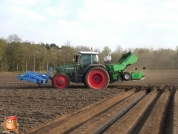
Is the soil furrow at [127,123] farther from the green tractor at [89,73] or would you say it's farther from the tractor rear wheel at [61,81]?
the tractor rear wheel at [61,81]

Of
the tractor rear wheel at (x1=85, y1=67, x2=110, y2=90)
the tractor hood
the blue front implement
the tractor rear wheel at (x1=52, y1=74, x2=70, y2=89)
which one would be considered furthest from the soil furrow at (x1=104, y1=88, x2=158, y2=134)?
the blue front implement

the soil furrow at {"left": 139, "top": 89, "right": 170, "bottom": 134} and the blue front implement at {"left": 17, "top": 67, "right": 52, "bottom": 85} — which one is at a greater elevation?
the blue front implement at {"left": 17, "top": 67, "right": 52, "bottom": 85}

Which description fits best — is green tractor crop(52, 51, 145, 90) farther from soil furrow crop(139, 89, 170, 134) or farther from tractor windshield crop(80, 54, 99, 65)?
soil furrow crop(139, 89, 170, 134)

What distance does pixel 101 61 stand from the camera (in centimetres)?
1778

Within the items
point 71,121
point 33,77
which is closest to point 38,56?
point 33,77

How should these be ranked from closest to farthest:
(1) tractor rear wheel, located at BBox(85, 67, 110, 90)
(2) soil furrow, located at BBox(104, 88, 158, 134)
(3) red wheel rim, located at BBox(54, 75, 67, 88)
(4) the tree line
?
(2) soil furrow, located at BBox(104, 88, 158, 134)
(1) tractor rear wheel, located at BBox(85, 67, 110, 90)
(3) red wheel rim, located at BBox(54, 75, 67, 88)
(4) the tree line

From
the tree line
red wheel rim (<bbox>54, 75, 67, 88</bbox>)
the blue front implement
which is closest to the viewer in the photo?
red wheel rim (<bbox>54, 75, 67, 88</bbox>)

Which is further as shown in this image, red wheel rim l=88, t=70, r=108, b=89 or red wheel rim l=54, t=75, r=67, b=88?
red wheel rim l=54, t=75, r=67, b=88

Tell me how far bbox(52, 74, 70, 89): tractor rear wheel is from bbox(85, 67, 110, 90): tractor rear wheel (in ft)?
3.90

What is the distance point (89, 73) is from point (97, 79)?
25.7 inches

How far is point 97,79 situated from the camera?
16234 millimetres

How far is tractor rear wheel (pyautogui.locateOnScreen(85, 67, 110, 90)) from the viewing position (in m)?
16.0

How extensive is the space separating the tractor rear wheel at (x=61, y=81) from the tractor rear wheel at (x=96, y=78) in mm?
1188

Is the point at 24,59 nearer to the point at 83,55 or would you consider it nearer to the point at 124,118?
the point at 83,55
